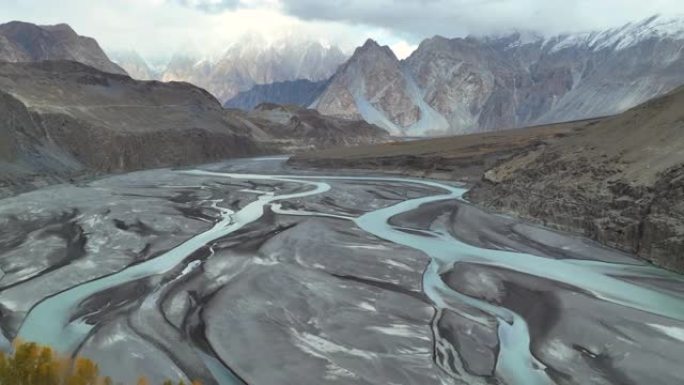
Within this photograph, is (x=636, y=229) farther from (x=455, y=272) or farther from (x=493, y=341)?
(x=493, y=341)

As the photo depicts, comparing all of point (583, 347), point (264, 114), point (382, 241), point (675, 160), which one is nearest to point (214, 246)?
point (382, 241)

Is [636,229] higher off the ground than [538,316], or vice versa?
[636,229]

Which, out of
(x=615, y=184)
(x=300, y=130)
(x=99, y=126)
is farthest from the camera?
(x=300, y=130)

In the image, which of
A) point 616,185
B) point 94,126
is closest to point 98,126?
point 94,126

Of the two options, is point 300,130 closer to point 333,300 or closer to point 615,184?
point 615,184

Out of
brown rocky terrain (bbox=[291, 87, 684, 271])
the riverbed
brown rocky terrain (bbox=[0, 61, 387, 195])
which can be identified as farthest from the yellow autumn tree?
brown rocky terrain (bbox=[0, 61, 387, 195])

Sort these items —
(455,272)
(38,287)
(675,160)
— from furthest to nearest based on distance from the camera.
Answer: (675,160)
(455,272)
(38,287)
